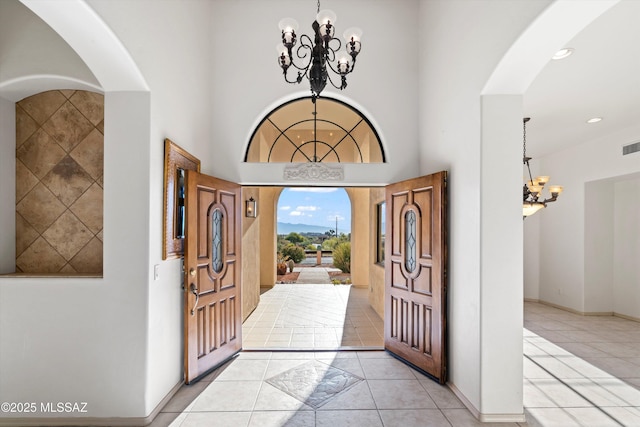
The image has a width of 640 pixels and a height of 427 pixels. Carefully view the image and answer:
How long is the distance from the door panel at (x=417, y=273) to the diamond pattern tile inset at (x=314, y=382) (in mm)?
789

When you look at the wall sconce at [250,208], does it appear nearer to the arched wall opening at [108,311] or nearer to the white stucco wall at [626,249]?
the arched wall opening at [108,311]

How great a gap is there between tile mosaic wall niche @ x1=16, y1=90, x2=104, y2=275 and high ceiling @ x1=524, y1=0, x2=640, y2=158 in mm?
4543

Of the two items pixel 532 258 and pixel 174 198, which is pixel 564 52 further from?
pixel 532 258

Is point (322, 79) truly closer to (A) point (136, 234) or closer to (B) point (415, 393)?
(A) point (136, 234)

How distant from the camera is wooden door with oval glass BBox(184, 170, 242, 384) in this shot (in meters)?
3.00

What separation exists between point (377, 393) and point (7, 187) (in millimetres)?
3881

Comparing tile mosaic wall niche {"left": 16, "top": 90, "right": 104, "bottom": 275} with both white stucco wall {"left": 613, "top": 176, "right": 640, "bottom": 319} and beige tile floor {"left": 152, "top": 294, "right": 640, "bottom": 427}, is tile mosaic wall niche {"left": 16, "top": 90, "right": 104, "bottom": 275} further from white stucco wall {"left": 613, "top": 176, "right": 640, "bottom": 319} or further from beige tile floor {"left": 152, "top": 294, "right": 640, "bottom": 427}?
white stucco wall {"left": 613, "top": 176, "right": 640, "bottom": 319}

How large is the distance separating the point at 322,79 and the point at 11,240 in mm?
3095

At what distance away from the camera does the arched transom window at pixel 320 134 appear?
4.13m

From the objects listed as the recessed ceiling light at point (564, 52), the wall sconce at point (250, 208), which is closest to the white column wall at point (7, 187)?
the wall sconce at point (250, 208)

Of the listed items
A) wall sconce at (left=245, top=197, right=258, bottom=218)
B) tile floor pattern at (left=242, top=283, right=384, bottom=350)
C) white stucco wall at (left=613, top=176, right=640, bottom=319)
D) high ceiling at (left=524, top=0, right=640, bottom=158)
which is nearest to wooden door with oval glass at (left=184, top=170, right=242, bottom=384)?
tile floor pattern at (left=242, top=283, right=384, bottom=350)

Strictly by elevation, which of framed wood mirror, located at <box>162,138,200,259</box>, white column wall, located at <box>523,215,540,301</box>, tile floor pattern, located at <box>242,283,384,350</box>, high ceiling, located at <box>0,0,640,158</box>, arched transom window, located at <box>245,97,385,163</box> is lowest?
tile floor pattern, located at <box>242,283,384,350</box>

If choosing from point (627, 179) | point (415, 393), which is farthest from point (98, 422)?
point (627, 179)

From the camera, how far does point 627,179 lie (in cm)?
572
